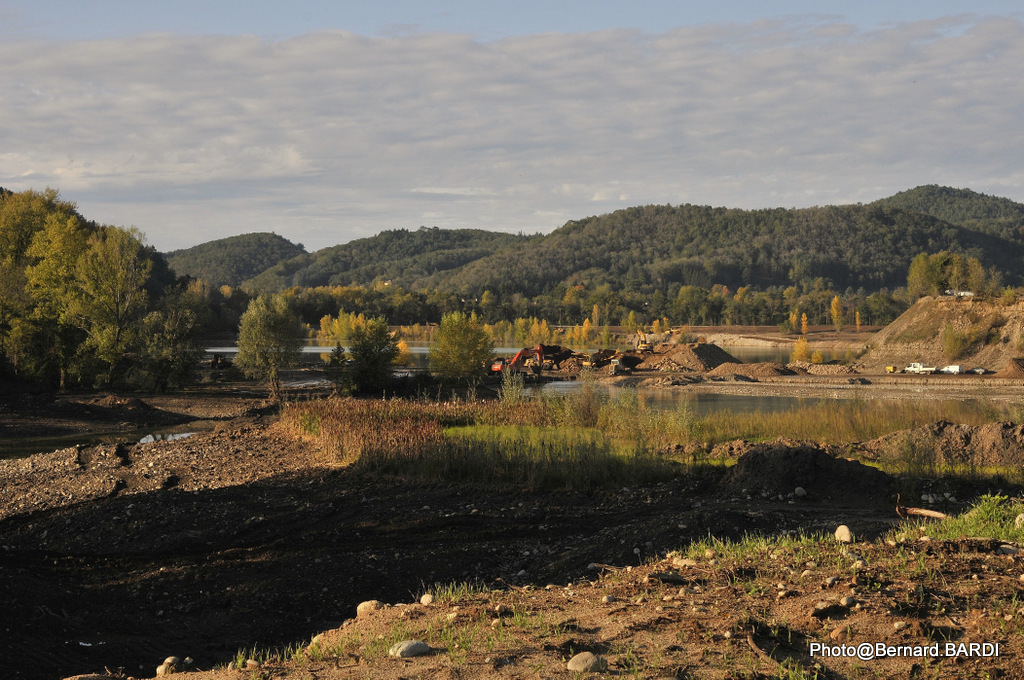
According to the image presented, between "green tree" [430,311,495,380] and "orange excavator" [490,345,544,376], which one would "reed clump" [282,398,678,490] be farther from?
"orange excavator" [490,345,544,376]

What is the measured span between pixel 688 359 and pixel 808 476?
4603 centimetres

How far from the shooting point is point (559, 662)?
4688mm

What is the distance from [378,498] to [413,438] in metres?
3.17

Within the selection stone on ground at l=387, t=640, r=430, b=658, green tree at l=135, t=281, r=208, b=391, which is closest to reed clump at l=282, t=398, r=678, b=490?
stone on ground at l=387, t=640, r=430, b=658

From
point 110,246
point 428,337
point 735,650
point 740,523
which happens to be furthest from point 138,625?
point 428,337

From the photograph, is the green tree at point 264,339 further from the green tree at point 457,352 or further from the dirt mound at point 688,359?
the dirt mound at point 688,359

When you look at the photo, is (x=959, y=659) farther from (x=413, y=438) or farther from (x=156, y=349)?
(x=156, y=349)

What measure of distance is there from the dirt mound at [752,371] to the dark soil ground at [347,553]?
1509 inches

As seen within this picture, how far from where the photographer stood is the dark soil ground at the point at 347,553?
18.2 ft

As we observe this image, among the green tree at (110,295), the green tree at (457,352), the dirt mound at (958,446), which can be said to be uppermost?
the green tree at (110,295)

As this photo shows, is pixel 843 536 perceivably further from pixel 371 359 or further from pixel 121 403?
pixel 371 359

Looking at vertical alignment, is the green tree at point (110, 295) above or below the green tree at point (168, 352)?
above

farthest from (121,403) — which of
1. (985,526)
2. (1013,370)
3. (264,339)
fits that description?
(1013,370)

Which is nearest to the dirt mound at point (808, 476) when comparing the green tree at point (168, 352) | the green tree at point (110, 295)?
the green tree at point (168, 352)
